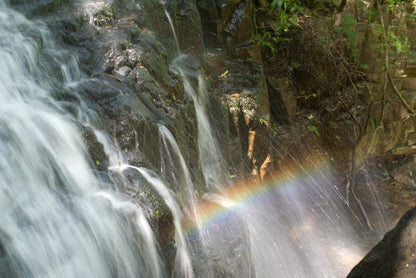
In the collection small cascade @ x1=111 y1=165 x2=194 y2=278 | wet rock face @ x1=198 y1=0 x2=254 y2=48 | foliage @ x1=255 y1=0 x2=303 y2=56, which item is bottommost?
small cascade @ x1=111 y1=165 x2=194 y2=278

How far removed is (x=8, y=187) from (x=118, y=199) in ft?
3.24

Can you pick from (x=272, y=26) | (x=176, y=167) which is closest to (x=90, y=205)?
(x=176, y=167)

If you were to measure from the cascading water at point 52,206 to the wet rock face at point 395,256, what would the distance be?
2077mm

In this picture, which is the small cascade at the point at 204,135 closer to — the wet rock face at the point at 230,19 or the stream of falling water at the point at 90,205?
the stream of falling water at the point at 90,205

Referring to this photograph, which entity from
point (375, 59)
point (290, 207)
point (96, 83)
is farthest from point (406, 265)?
point (375, 59)

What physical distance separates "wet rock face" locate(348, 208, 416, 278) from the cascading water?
6.82 ft

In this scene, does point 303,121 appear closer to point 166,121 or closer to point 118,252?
point 166,121

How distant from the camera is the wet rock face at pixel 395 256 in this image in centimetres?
196

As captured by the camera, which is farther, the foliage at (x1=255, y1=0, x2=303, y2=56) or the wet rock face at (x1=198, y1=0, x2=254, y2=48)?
the foliage at (x1=255, y1=0, x2=303, y2=56)

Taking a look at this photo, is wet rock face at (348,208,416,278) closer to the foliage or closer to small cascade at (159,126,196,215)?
small cascade at (159,126,196,215)

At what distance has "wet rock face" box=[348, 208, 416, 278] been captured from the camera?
1.96m

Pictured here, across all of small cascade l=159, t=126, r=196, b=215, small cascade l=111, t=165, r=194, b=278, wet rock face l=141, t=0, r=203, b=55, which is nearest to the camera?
small cascade l=111, t=165, r=194, b=278

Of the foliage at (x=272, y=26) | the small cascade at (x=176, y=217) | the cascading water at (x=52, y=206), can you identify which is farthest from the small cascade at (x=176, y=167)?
the foliage at (x=272, y=26)

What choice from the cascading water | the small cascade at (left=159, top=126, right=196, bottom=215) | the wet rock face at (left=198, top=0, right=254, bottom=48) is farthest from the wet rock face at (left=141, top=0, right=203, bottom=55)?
the cascading water
